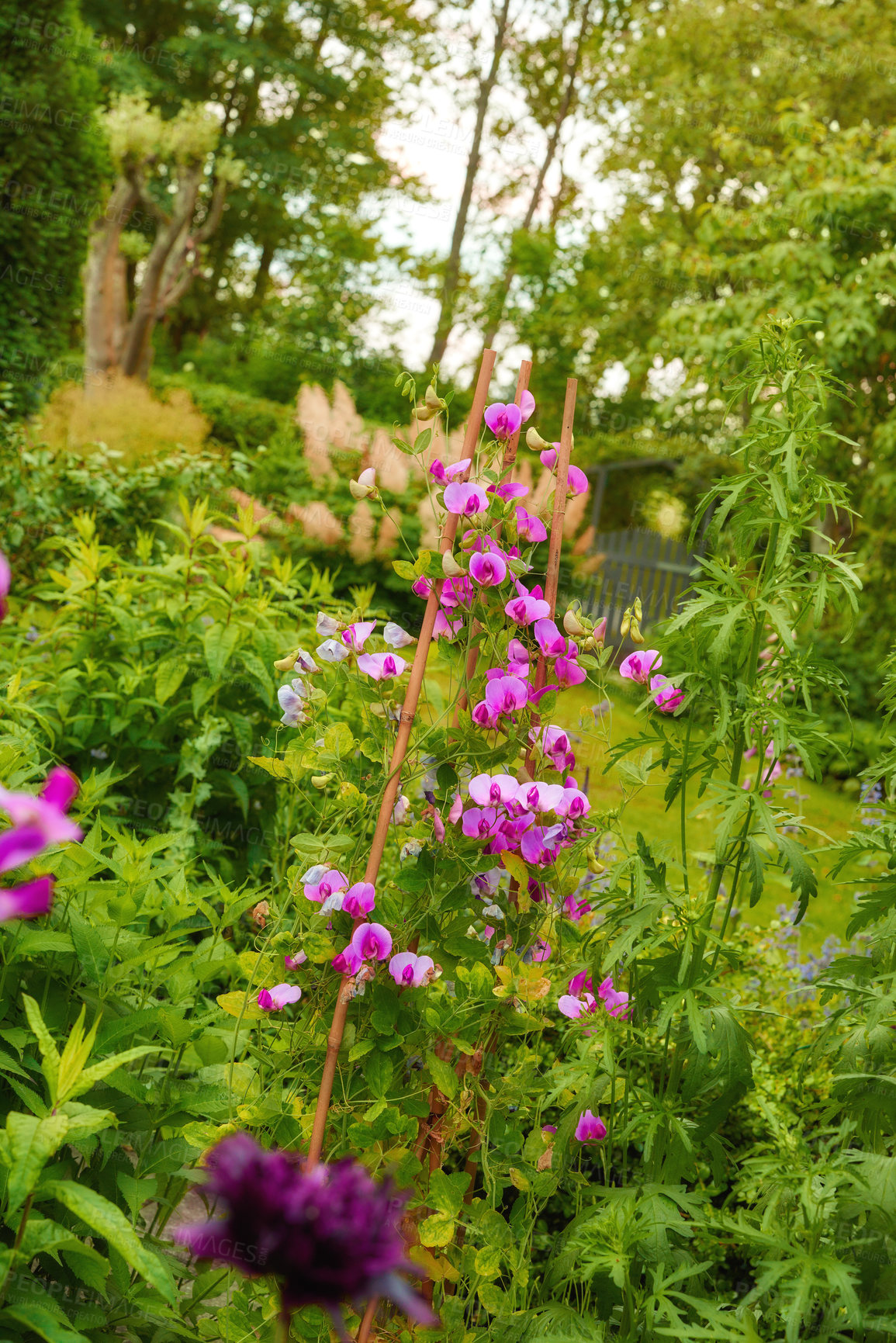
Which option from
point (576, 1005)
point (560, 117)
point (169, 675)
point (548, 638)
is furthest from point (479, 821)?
point (560, 117)

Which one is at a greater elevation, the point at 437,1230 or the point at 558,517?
the point at 558,517

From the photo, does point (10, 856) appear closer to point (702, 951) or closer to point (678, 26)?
point (702, 951)

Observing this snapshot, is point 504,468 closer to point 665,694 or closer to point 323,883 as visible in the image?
point 665,694

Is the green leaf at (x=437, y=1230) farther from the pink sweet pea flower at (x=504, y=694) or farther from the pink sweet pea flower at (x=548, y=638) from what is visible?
the pink sweet pea flower at (x=548, y=638)

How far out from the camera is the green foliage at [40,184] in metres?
7.03

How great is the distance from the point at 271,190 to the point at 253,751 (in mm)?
19861

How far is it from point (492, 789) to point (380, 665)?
0.26 meters

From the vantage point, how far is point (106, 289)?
14969 millimetres

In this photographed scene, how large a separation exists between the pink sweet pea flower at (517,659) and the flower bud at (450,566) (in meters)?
0.17

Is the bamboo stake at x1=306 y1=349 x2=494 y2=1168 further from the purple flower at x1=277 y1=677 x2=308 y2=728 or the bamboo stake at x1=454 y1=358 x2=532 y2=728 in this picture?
the purple flower at x1=277 y1=677 x2=308 y2=728

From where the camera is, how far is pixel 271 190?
2044 centimetres

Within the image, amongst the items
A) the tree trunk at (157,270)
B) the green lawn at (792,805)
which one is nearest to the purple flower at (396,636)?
the green lawn at (792,805)

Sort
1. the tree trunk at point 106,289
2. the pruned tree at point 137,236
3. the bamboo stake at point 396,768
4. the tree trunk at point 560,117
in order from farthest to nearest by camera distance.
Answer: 1. the tree trunk at point 560,117
2. the tree trunk at point 106,289
3. the pruned tree at point 137,236
4. the bamboo stake at point 396,768

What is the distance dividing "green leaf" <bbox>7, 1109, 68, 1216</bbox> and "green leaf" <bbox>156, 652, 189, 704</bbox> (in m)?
1.83
